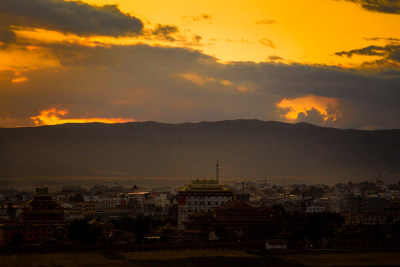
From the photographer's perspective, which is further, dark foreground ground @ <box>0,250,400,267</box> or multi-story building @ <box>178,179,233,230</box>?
multi-story building @ <box>178,179,233,230</box>

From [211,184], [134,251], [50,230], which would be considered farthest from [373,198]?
[134,251]

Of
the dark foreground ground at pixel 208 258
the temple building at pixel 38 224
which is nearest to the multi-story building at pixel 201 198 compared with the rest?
the temple building at pixel 38 224

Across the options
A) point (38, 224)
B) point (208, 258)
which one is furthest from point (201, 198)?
point (208, 258)

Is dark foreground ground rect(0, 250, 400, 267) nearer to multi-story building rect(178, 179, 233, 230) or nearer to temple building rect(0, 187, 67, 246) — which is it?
temple building rect(0, 187, 67, 246)

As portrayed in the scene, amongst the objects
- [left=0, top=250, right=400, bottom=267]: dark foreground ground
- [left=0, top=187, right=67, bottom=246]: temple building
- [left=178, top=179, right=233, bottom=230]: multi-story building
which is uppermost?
[left=178, top=179, right=233, bottom=230]: multi-story building

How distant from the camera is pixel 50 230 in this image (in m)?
97.6

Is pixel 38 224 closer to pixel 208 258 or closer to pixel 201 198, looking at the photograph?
pixel 201 198

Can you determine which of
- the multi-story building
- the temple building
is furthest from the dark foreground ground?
the multi-story building

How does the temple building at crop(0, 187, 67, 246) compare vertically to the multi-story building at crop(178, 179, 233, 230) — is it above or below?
below

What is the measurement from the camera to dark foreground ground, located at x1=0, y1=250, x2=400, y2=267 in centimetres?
6962

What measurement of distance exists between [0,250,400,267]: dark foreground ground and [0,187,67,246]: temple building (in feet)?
58.3

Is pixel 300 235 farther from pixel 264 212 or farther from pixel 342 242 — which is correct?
pixel 264 212

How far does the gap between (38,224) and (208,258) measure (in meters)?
29.2

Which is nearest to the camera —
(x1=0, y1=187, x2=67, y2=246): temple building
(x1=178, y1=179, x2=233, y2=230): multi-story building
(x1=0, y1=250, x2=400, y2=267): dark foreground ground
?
(x1=0, y1=250, x2=400, y2=267): dark foreground ground
